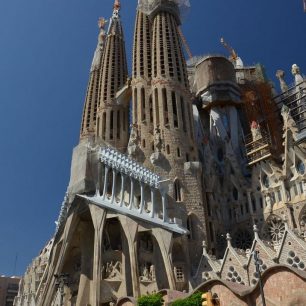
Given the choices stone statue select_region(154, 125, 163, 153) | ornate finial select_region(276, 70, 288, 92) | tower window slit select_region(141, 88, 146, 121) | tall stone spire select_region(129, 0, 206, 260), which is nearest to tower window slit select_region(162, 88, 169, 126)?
tall stone spire select_region(129, 0, 206, 260)

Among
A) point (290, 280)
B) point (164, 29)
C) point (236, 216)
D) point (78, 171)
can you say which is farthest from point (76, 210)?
point (164, 29)

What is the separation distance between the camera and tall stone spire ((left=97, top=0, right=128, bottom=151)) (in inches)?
1405

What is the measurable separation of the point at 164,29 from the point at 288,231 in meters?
20.1

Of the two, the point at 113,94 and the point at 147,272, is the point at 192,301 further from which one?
the point at 113,94

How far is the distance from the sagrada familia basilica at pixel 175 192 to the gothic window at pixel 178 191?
0.06m

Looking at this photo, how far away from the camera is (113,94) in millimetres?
37688

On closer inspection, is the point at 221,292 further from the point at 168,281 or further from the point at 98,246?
the point at 98,246

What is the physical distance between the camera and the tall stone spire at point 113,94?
3569 centimetres

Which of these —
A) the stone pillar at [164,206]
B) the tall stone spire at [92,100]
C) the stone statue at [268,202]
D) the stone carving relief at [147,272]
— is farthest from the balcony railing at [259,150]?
the tall stone spire at [92,100]

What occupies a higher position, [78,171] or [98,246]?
[78,171]

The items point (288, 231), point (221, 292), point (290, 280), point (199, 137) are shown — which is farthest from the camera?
point (199, 137)

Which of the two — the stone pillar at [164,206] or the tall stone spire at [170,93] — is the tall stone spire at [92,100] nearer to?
the tall stone spire at [170,93]

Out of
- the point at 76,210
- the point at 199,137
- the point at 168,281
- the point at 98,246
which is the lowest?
the point at 168,281

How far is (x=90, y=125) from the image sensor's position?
1531 inches
